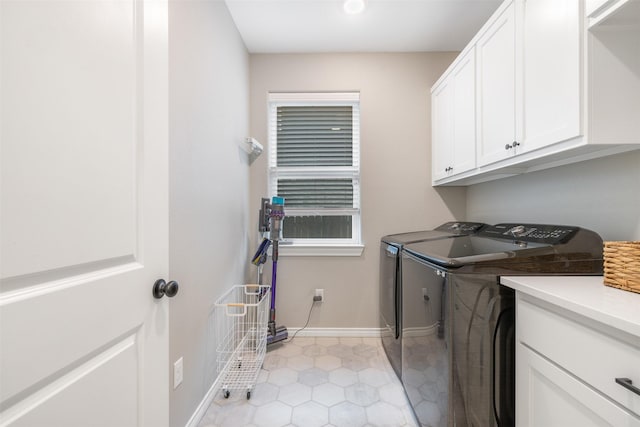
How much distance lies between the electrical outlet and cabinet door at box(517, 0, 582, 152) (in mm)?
1985

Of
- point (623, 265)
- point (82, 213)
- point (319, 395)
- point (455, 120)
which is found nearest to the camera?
point (82, 213)

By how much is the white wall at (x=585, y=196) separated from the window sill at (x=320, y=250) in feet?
3.92

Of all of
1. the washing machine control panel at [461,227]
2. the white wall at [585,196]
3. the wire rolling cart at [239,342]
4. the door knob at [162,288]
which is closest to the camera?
the door knob at [162,288]

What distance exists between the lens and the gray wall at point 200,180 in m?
1.24

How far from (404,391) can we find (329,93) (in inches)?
96.3

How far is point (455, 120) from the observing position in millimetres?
1984

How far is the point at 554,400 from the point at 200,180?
1774 mm

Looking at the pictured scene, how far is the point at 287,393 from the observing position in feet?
5.34

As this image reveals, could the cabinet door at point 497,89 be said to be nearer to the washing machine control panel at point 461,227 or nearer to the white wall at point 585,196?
the white wall at point 585,196

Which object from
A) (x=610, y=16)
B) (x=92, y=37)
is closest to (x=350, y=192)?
(x=610, y=16)

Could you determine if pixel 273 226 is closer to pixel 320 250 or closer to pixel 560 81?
pixel 320 250

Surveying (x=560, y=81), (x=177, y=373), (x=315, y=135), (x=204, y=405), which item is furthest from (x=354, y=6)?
(x=204, y=405)

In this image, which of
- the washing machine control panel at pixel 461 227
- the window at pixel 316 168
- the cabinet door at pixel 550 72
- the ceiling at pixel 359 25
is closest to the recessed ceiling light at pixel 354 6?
the ceiling at pixel 359 25

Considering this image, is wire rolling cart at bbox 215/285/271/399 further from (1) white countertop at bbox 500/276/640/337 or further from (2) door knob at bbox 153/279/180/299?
(1) white countertop at bbox 500/276/640/337
